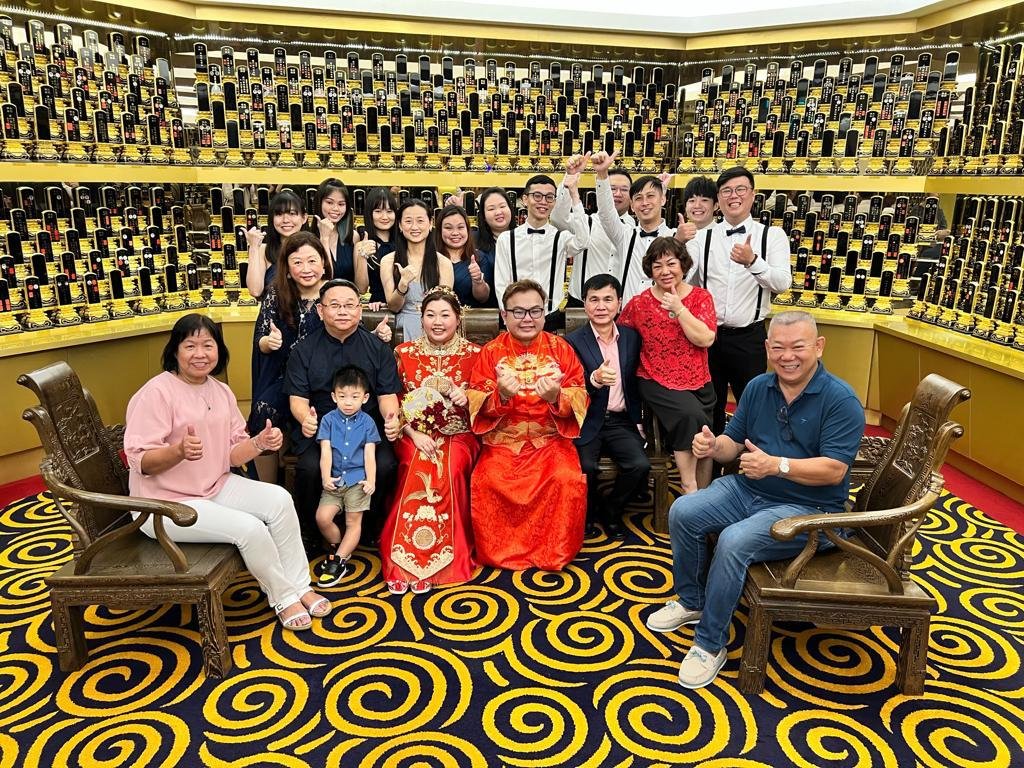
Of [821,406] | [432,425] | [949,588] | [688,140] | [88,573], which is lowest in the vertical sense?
[949,588]

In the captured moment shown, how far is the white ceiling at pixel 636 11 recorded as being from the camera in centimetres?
457

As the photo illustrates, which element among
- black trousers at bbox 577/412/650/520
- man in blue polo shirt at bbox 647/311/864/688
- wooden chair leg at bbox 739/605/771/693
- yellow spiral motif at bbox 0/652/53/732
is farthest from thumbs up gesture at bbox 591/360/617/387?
yellow spiral motif at bbox 0/652/53/732

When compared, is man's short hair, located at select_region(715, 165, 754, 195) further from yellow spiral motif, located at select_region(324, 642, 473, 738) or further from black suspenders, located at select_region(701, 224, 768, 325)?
yellow spiral motif, located at select_region(324, 642, 473, 738)

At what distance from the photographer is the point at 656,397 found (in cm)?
331

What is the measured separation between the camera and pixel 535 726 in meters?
2.14

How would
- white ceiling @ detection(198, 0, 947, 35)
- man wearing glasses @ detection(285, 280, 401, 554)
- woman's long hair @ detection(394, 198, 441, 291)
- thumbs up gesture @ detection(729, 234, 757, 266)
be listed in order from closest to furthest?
1. man wearing glasses @ detection(285, 280, 401, 554)
2. thumbs up gesture @ detection(729, 234, 757, 266)
3. woman's long hair @ detection(394, 198, 441, 291)
4. white ceiling @ detection(198, 0, 947, 35)

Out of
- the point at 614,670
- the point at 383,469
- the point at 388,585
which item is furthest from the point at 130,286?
the point at 614,670

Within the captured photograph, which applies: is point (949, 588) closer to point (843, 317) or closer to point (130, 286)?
point (843, 317)

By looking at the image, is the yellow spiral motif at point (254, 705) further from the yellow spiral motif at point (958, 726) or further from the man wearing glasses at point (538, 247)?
the man wearing glasses at point (538, 247)

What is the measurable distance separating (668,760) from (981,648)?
1367 mm

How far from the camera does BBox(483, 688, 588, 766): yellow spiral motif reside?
2.03 meters

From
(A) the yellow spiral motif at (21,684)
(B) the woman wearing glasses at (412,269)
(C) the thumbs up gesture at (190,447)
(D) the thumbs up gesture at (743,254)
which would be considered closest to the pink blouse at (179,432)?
(C) the thumbs up gesture at (190,447)

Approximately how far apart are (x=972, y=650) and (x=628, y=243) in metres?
2.40

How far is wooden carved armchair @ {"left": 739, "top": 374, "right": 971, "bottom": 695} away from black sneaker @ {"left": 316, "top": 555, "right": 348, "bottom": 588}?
5.35 feet
